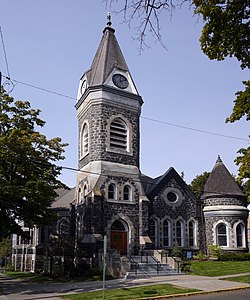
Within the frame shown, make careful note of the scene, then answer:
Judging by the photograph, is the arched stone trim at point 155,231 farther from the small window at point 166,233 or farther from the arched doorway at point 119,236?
the arched doorway at point 119,236

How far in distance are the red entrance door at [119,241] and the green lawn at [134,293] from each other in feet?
35.8

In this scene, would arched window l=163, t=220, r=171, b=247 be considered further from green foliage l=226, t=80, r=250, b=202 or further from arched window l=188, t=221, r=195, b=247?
green foliage l=226, t=80, r=250, b=202

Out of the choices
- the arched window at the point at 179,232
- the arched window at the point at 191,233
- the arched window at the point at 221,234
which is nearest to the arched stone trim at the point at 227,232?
the arched window at the point at 221,234

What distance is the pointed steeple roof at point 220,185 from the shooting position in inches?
1328

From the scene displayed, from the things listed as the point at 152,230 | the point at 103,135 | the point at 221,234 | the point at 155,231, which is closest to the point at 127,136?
the point at 103,135

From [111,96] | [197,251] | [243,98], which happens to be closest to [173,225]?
[197,251]

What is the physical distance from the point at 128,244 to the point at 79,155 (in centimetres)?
904

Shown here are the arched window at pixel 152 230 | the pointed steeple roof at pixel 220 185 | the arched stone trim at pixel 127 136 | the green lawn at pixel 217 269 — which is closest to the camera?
the green lawn at pixel 217 269

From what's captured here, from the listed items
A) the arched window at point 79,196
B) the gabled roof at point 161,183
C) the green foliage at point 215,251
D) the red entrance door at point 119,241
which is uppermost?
the gabled roof at point 161,183

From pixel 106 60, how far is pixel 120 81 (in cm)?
246

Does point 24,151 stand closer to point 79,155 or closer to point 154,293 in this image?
point 154,293

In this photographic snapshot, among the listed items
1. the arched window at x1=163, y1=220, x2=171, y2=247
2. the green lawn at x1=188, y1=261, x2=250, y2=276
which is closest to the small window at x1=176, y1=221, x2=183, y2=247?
the arched window at x1=163, y1=220, x2=171, y2=247

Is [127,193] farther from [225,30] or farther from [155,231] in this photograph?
[225,30]

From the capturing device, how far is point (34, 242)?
36281 mm
